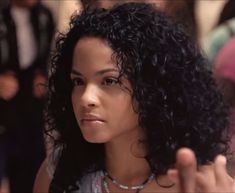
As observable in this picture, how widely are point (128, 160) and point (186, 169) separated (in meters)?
0.67

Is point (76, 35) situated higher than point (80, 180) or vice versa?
point (76, 35)

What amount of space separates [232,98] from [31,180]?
1.23 meters

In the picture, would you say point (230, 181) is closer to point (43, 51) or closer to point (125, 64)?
point (125, 64)

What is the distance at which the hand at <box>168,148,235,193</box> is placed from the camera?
966mm

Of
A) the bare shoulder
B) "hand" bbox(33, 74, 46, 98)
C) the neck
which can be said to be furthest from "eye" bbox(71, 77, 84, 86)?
"hand" bbox(33, 74, 46, 98)

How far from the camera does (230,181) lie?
1124mm

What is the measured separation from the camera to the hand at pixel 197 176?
38.0 inches

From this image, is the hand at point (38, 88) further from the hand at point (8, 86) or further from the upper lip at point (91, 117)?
the upper lip at point (91, 117)

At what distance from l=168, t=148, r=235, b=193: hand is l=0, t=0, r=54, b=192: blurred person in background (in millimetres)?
1772

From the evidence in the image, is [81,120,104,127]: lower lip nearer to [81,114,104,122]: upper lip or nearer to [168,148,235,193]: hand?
[81,114,104,122]: upper lip

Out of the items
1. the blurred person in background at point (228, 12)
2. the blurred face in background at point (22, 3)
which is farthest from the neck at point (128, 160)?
the blurred face in background at point (22, 3)

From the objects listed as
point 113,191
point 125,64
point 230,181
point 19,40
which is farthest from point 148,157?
point 19,40

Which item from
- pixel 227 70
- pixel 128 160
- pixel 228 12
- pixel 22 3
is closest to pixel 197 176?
pixel 128 160

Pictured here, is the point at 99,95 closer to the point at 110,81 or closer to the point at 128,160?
the point at 110,81
